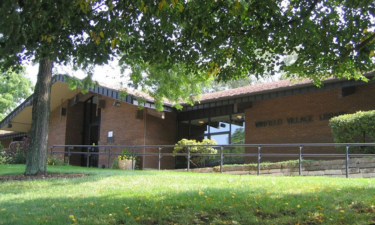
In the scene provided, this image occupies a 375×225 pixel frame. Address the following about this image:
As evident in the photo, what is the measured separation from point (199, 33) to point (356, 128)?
7.91m

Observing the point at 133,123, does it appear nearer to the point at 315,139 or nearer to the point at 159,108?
the point at 159,108

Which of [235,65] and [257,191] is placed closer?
[257,191]

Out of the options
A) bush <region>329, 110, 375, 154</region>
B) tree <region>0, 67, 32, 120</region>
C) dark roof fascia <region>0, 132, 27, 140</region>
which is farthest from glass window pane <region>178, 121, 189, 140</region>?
tree <region>0, 67, 32, 120</region>

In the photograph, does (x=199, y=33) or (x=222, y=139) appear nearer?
(x=199, y=33)

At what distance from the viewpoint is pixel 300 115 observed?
613 inches

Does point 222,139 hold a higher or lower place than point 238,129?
lower

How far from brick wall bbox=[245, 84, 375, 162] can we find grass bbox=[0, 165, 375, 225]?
6.97m

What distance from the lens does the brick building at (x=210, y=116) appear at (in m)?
14.7

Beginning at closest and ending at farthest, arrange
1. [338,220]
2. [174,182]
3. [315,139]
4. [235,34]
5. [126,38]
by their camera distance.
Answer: [338,220] → [235,34] → [126,38] → [174,182] → [315,139]

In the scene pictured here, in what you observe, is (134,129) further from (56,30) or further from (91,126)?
(56,30)

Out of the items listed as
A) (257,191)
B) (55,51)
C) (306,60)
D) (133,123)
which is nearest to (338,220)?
(257,191)

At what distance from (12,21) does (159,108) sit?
10.7 metres

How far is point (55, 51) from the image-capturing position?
6.41m

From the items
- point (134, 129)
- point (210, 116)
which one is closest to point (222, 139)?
point (210, 116)
